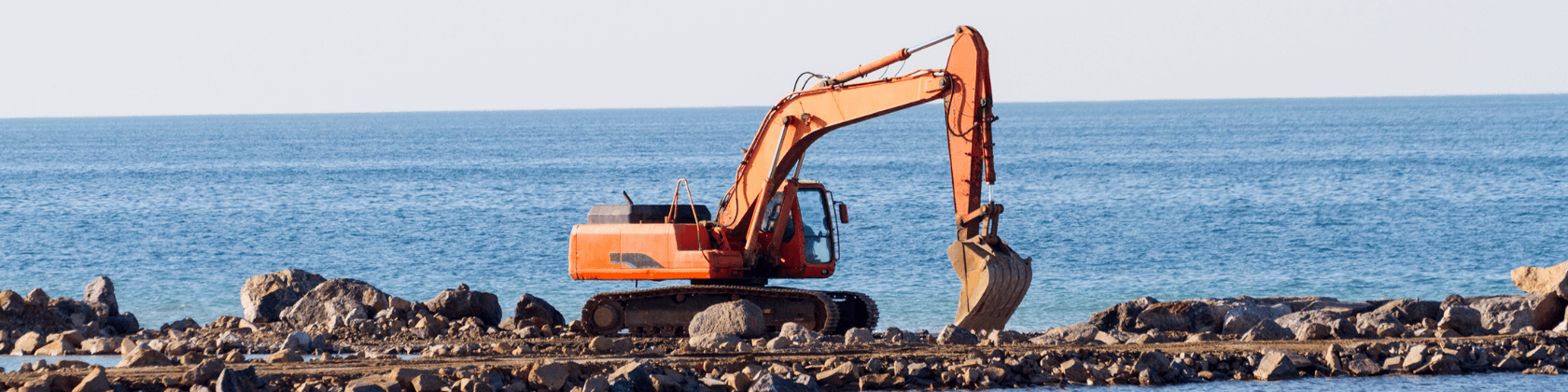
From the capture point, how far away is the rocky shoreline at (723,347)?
12273mm

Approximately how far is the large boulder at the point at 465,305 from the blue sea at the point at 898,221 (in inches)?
217

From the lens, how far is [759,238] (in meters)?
17.4

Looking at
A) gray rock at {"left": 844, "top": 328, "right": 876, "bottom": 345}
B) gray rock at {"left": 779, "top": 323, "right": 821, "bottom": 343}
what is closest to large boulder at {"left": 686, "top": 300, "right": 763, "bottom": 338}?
gray rock at {"left": 779, "top": 323, "right": 821, "bottom": 343}

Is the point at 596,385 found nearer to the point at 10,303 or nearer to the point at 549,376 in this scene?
the point at 549,376

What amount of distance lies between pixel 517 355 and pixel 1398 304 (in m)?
10.9

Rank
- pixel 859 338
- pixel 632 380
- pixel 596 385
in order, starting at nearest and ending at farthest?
pixel 596 385
pixel 632 380
pixel 859 338

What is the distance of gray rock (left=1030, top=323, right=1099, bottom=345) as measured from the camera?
15617 mm

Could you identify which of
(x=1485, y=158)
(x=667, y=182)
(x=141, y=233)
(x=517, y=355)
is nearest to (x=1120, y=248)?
(x=517, y=355)

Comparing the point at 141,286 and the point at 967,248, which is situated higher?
the point at 967,248

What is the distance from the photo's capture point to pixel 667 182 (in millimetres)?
69750

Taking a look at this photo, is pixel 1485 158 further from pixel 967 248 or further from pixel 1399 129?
pixel 967 248

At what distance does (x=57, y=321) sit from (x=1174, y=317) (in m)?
13.9

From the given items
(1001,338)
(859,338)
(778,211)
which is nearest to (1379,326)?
(1001,338)

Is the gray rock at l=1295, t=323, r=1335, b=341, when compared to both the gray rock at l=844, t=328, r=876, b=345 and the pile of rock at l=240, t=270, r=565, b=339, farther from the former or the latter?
the pile of rock at l=240, t=270, r=565, b=339
